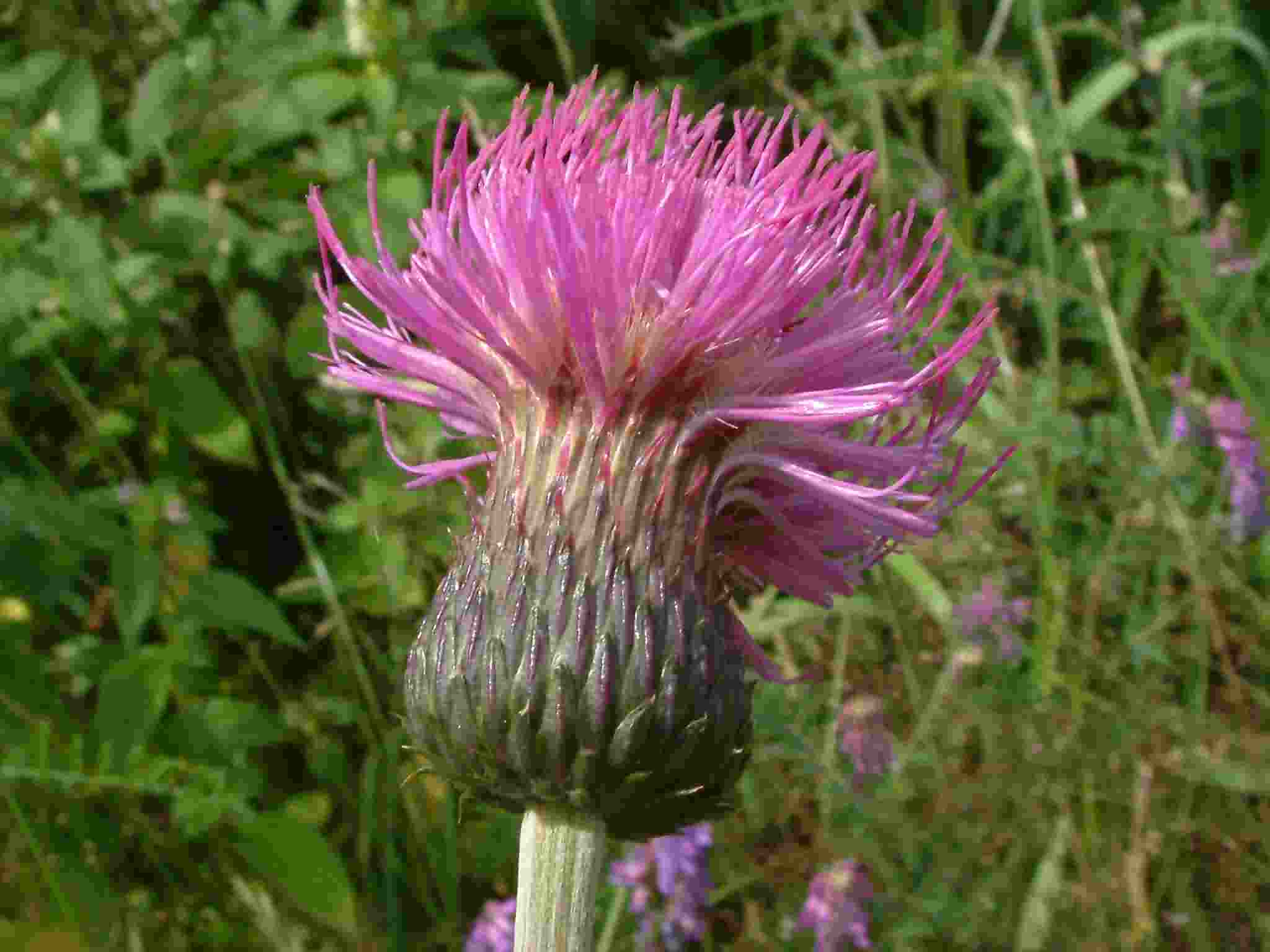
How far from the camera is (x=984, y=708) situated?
9.18ft

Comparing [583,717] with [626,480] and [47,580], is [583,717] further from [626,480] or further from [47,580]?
[47,580]

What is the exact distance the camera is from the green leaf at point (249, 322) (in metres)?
3.26

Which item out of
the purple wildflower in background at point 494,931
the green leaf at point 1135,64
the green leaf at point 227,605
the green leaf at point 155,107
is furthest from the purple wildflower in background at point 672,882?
the green leaf at point 1135,64

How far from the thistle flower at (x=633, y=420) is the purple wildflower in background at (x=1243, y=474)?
172 cm

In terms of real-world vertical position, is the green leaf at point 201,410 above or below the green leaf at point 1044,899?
above

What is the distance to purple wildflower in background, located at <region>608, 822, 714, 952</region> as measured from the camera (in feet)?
8.35

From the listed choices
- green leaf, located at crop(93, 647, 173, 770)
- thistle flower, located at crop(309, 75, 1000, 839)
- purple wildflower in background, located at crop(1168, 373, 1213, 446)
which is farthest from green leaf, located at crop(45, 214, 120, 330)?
purple wildflower in background, located at crop(1168, 373, 1213, 446)

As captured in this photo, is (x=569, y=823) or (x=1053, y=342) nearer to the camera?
(x=569, y=823)

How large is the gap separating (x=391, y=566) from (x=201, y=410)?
0.71m

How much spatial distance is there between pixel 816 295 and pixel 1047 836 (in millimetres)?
1638

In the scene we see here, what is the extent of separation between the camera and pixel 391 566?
9.37 feet

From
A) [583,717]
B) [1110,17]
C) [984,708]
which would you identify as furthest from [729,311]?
[1110,17]

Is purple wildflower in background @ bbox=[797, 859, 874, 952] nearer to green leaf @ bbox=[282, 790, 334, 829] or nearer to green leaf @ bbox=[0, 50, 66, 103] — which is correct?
green leaf @ bbox=[282, 790, 334, 829]

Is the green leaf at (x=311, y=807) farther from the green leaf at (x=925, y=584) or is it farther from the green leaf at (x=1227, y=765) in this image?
the green leaf at (x=1227, y=765)
